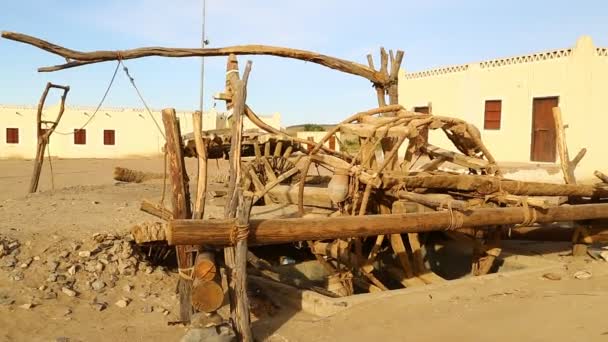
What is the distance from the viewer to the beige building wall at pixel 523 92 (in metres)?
14.1

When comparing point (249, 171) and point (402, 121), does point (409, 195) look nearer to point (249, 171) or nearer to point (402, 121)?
point (402, 121)

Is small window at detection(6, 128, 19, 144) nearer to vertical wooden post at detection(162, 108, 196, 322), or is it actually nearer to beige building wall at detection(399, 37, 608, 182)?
beige building wall at detection(399, 37, 608, 182)

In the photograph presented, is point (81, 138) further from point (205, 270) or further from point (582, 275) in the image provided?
point (582, 275)

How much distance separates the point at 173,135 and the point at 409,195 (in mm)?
2363

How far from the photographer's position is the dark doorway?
1522cm

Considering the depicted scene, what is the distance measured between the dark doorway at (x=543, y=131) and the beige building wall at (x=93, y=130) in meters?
17.8

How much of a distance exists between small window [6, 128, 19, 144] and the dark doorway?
24.1 metres

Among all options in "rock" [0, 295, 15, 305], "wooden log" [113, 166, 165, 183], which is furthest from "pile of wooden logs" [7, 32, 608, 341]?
"wooden log" [113, 166, 165, 183]

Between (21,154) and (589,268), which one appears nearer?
(589,268)

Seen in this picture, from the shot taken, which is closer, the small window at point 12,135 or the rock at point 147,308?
the rock at point 147,308

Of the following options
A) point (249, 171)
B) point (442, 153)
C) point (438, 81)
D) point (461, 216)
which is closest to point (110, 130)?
point (438, 81)

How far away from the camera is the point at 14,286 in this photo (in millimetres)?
4969

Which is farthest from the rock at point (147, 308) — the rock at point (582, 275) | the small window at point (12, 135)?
the small window at point (12, 135)

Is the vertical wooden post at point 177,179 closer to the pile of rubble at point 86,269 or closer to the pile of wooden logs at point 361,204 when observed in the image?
the pile of wooden logs at point 361,204
